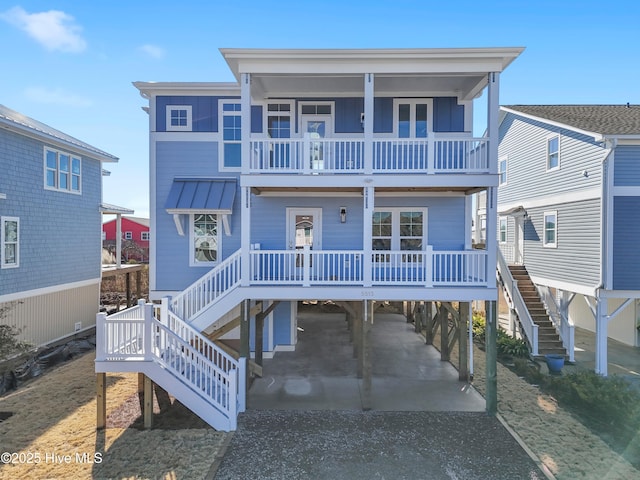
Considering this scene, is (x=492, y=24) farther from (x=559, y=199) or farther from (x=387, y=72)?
(x=387, y=72)

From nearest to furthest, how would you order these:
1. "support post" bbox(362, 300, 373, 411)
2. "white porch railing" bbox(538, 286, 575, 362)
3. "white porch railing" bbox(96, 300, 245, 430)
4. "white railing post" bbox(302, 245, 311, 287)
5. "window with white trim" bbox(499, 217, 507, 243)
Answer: "white porch railing" bbox(96, 300, 245, 430)
"support post" bbox(362, 300, 373, 411)
"white railing post" bbox(302, 245, 311, 287)
"white porch railing" bbox(538, 286, 575, 362)
"window with white trim" bbox(499, 217, 507, 243)

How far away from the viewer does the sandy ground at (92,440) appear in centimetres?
630

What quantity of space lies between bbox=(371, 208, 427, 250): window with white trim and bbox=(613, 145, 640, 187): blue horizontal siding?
6005 mm

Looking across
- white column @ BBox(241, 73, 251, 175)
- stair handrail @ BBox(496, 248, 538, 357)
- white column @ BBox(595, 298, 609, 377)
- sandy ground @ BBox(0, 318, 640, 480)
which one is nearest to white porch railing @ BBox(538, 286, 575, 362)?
white column @ BBox(595, 298, 609, 377)

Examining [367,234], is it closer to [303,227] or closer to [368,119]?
[368,119]

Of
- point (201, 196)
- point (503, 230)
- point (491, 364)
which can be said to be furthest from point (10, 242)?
point (503, 230)

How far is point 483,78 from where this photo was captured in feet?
31.2

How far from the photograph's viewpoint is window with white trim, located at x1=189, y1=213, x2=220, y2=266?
37.4 feet

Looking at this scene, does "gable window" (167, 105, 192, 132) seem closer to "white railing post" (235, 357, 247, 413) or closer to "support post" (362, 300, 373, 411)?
"white railing post" (235, 357, 247, 413)

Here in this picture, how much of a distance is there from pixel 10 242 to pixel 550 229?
61.9 ft

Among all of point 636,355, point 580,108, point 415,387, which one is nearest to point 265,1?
point 415,387

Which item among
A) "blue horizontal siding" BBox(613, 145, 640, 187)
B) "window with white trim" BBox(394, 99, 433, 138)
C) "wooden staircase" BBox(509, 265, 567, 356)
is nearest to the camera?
"window with white trim" BBox(394, 99, 433, 138)

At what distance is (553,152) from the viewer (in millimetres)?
13945

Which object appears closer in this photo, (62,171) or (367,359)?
(367,359)
